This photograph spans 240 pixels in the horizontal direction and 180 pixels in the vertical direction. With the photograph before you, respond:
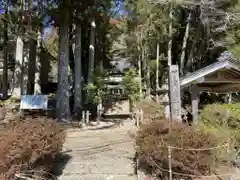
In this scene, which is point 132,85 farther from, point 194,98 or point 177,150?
point 177,150

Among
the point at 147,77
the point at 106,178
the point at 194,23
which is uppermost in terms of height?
the point at 194,23

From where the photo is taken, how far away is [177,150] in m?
7.63

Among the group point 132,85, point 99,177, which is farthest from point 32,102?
point 99,177

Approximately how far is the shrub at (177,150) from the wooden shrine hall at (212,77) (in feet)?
14.8

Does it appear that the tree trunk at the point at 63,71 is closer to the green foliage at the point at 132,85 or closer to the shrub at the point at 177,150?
the green foliage at the point at 132,85

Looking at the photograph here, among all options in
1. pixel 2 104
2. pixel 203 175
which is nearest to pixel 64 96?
pixel 2 104

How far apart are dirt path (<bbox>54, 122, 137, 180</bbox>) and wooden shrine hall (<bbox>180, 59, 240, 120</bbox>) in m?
3.15

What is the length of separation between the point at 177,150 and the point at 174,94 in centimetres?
254

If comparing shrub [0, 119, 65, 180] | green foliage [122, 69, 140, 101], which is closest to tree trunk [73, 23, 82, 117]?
green foliage [122, 69, 140, 101]

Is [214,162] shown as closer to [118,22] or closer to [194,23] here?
[194,23]

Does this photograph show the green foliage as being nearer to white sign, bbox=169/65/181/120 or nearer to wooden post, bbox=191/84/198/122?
wooden post, bbox=191/84/198/122

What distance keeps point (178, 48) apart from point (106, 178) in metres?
23.0

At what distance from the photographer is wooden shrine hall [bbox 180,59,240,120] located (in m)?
12.9

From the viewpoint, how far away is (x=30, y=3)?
21.9 m
